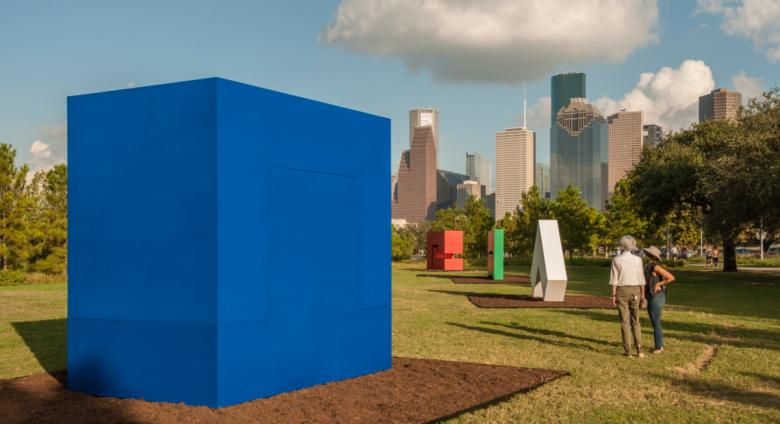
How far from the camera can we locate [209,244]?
7555 mm

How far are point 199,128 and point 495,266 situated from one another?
26.5m

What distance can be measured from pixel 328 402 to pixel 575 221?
Answer: 51144 millimetres

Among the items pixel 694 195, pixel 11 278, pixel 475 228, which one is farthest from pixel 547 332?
pixel 475 228

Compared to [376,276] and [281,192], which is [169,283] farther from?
[376,276]

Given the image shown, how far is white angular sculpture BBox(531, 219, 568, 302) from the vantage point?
20609mm

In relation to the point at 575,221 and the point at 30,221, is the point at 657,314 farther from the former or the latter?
the point at 575,221

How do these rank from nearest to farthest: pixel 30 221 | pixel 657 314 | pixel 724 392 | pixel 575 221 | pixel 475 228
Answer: pixel 724 392 < pixel 657 314 < pixel 30 221 < pixel 575 221 < pixel 475 228

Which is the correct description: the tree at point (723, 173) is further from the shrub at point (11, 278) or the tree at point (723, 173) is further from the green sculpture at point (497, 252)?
the shrub at point (11, 278)

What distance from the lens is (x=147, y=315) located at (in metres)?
7.99

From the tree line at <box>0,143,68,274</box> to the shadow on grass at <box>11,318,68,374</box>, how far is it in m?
19.9

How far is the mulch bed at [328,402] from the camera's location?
7.16 metres

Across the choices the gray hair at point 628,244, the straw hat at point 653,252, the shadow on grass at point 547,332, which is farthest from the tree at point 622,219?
the gray hair at point 628,244

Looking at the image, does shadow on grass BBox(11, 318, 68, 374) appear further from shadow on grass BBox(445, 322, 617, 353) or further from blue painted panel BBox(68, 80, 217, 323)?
shadow on grass BBox(445, 322, 617, 353)

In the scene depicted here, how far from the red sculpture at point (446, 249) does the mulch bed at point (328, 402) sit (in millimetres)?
36296
